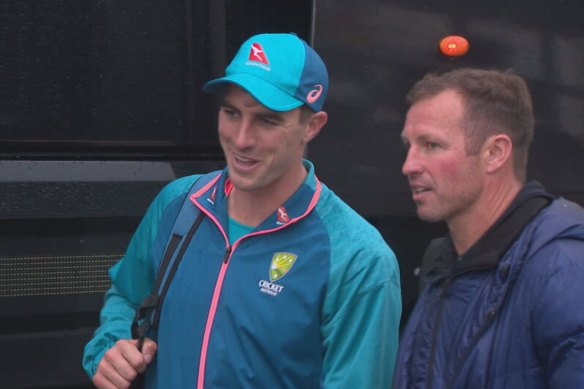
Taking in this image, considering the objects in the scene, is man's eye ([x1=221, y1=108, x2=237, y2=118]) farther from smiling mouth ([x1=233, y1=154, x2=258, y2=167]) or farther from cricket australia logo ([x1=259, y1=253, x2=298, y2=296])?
cricket australia logo ([x1=259, y1=253, x2=298, y2=296])

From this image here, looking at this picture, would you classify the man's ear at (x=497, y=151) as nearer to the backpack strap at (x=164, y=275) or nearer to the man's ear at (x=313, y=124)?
the man's ear at (x=313, y=124)

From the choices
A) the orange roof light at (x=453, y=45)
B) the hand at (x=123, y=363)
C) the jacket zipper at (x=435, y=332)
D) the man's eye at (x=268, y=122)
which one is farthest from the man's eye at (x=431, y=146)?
the orange roof light at (x=453, y=45)

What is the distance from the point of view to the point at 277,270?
1.71 m

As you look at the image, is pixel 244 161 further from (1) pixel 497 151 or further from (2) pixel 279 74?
(1) pixel 497 151

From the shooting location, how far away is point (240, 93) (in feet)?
5.74

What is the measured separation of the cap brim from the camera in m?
1.70

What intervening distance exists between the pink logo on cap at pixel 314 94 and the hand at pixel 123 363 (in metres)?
0.55

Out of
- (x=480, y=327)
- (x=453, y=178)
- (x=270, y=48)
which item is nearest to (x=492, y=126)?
(x=453, y=178)

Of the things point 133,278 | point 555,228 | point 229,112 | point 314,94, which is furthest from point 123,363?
point 555,228

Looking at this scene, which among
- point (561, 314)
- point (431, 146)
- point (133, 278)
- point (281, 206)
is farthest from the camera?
point (133, 278)

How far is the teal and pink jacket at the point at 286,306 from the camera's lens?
5.46ft

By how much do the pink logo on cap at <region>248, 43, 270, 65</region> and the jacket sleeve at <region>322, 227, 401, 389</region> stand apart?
39 centimetres

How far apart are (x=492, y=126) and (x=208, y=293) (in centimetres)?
60

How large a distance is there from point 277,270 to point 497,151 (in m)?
0.45
